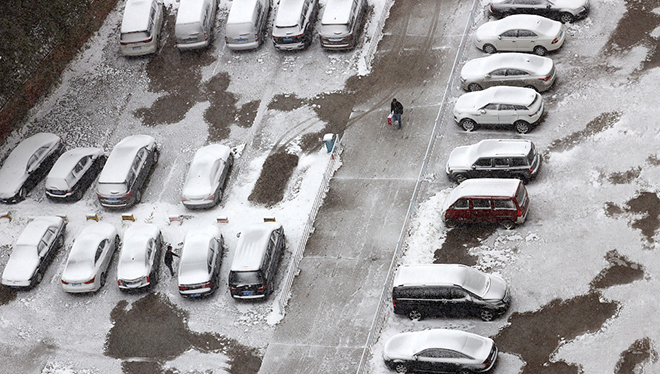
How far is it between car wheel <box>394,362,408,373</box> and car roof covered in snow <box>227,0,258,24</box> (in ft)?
67.4

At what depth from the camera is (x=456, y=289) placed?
27562 mm

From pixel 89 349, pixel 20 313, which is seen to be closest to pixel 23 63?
pixel 20 313

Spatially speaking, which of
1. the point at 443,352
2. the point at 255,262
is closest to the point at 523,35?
the point at 255,262

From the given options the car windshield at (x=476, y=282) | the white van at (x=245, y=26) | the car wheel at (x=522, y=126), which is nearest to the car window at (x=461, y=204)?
the car windshield at (x=476, y=282)

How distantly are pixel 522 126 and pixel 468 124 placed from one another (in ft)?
7.14

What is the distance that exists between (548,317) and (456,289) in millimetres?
3054

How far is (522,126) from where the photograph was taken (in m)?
34.2

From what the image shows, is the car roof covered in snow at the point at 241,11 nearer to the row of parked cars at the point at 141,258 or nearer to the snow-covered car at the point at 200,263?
the row of parked cars at the point at 141,258

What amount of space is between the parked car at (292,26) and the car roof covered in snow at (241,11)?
1.29 m

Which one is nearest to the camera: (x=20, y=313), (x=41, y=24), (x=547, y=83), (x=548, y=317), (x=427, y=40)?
(x=548, y=317)

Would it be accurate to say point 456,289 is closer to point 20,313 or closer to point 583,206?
point 583,206

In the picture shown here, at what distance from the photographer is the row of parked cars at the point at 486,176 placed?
26188mm

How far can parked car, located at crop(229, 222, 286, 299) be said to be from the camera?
99.5 feet

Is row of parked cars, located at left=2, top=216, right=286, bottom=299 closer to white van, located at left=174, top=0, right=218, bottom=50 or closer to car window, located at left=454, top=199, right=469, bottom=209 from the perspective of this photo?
car window, located at left=454, top=199, right=469, bottom=209
